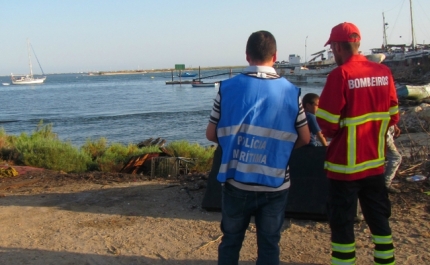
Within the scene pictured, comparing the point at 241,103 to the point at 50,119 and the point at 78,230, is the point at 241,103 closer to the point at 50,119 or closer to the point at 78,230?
the point at 78,230

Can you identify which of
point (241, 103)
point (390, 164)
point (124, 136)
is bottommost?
point (124, 136)

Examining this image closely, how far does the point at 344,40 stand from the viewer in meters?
3.67

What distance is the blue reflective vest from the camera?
10.8 ft

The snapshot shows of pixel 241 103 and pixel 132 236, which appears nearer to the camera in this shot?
pixel 241 103

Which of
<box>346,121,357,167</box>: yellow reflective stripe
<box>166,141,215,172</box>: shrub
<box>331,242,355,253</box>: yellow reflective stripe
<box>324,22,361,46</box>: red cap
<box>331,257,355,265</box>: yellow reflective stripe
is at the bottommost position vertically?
<box>166,141,215,172</box>: shrub

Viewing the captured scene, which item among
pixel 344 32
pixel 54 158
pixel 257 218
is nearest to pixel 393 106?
pixel 344 32

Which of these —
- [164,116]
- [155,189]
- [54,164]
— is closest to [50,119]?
[164,116]

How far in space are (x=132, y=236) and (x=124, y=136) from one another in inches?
909

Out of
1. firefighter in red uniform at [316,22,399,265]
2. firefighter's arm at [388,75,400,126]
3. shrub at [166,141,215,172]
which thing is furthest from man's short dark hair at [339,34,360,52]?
shrub at [166,141,215,172]

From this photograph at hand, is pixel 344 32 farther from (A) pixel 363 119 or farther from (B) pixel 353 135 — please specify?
(B) pixel 353 135

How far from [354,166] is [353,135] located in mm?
231

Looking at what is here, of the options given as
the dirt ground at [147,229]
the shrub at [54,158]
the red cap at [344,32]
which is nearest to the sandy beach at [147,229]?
the dirt ground at [147,229]

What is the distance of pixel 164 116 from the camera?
131 ft

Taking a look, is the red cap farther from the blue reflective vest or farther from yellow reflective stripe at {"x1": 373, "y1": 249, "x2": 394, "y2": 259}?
yellow reflective stripe at {"x1": 373, "y1": 249, "x2": 394, "y2": 259}
